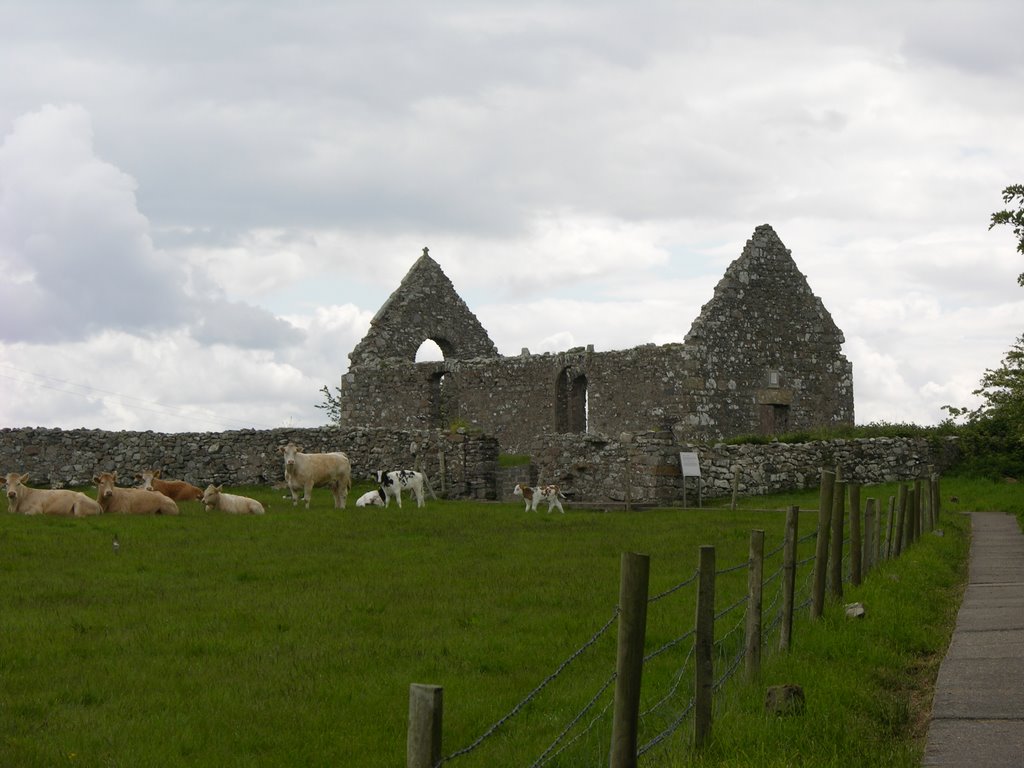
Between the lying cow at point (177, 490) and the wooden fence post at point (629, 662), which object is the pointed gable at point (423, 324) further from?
the wooden fence post at point (629, 662)

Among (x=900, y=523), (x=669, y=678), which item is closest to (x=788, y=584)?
(x=669, y=678)

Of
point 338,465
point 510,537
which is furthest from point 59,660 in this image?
point 338,465

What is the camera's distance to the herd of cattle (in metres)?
21.0

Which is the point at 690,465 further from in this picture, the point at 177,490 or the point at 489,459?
the point at 177,490

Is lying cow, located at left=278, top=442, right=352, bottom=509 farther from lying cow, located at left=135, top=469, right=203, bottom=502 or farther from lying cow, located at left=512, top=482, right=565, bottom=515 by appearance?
lying cow, located at left=512, top=482, right=565, bottom=515

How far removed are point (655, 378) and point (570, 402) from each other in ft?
10.2

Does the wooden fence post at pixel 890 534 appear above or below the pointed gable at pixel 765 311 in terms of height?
below

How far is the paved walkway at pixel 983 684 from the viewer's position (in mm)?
7160

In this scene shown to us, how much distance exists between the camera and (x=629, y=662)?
5.90m

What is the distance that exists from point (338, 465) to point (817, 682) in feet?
56.6

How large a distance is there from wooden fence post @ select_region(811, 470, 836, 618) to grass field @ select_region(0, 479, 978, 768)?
0.47m

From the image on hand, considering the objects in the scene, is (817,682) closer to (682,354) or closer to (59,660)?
(59,660)

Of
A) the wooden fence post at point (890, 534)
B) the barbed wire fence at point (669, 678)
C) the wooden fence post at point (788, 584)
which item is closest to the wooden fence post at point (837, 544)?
the barbed wire fence at point (669, 678)

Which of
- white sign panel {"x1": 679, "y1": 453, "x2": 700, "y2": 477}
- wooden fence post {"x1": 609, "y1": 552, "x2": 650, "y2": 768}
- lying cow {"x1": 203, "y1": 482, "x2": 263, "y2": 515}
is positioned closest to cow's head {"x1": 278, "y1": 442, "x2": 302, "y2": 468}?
lying cow {"x1": 203, "y1": 482, "x2": 263, "y2": 515}
